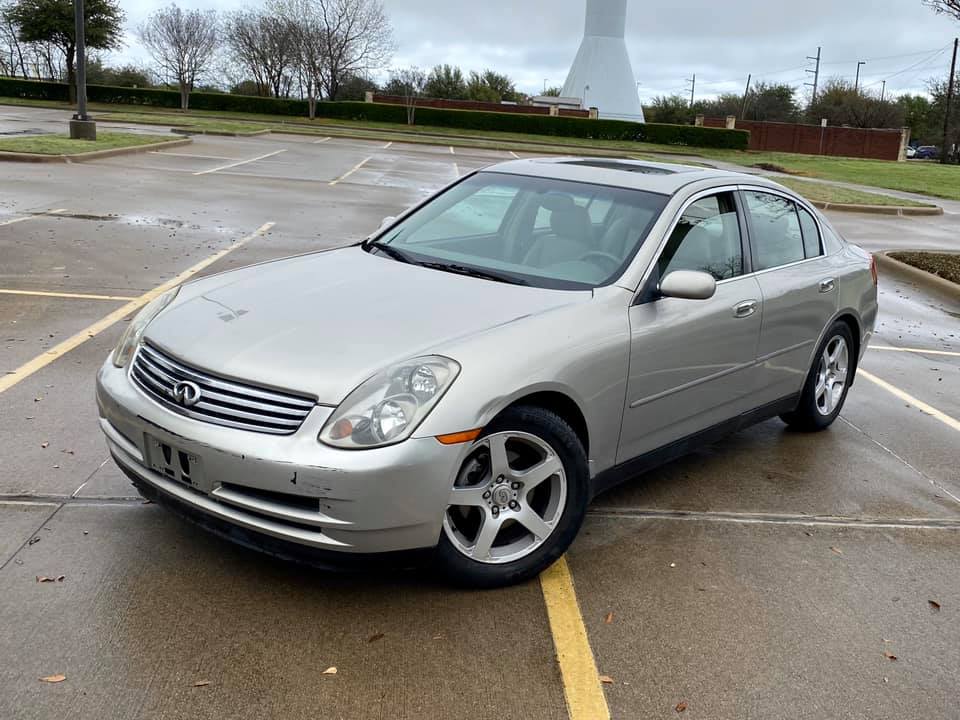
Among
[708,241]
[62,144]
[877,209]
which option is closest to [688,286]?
[708,241]

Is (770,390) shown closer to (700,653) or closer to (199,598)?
(700,653)

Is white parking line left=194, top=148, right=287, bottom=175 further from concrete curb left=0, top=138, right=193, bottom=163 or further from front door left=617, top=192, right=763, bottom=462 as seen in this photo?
front door left=617, top=192, right=763, bottom=462

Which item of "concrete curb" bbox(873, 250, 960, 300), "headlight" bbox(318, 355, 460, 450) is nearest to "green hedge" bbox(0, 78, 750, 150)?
"concrete curb" bbox(873, 250, 960, 300)

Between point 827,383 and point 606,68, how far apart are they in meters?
67.5

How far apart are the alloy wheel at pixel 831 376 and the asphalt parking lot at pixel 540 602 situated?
226 millimetres

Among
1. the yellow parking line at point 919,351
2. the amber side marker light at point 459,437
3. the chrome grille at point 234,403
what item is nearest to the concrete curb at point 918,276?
the yellow parking line at point 919,351

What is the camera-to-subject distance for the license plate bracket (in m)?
3.16

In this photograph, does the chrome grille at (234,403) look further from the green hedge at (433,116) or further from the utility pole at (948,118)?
the utility pole at (948,118)

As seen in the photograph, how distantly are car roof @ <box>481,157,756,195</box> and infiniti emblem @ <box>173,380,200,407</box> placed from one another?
2391 millimetres

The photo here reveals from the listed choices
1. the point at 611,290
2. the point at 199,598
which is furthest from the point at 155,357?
the point at 611,290

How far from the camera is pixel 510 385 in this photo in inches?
131

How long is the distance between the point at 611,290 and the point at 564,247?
48 cm

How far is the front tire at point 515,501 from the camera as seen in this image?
336cm

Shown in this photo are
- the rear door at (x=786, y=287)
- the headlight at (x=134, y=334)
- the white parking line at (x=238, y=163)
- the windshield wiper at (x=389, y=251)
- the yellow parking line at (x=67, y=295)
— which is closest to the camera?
the headlight at (x=134, y=334)
